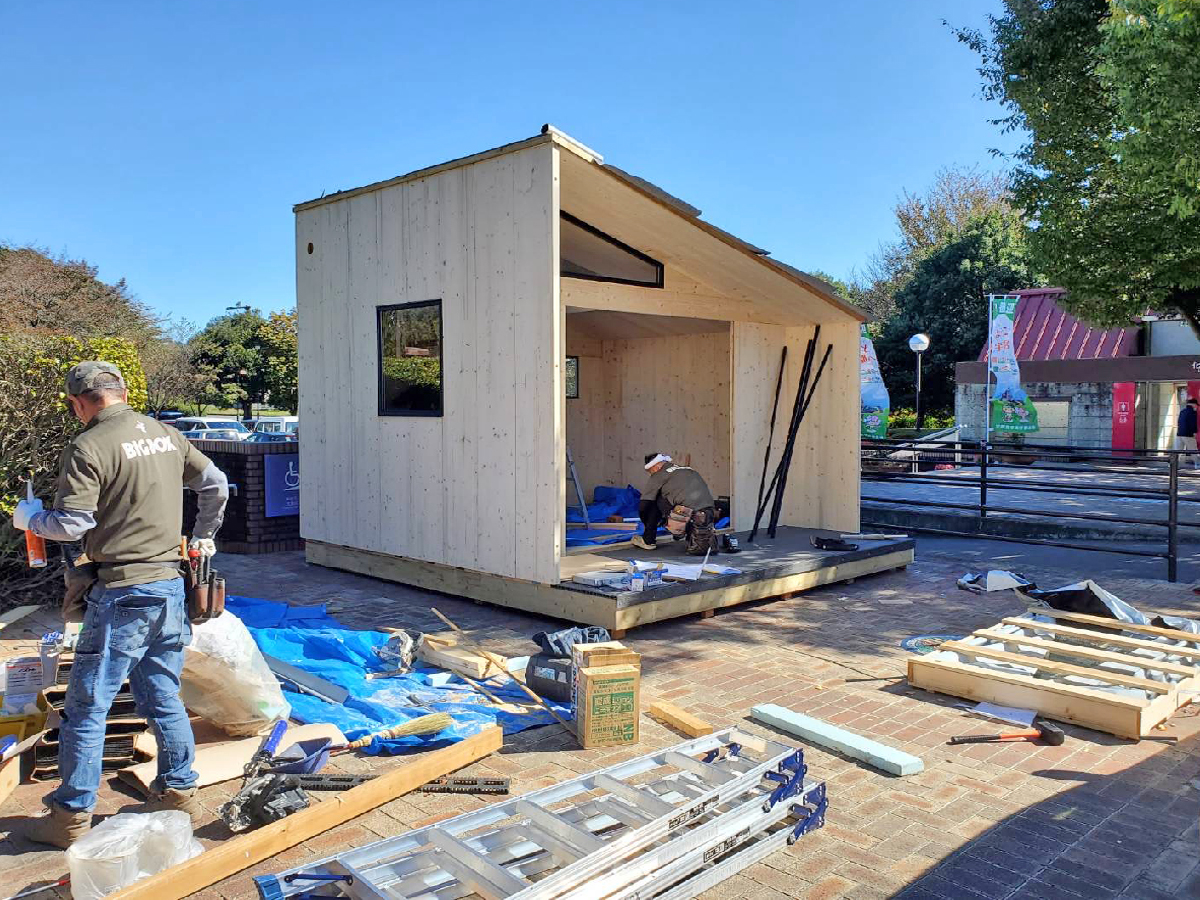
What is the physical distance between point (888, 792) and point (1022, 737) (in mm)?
1184

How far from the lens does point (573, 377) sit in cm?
1287

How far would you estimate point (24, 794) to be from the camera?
4.29 metres

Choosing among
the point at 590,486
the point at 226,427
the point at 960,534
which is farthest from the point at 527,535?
the point at 226,427

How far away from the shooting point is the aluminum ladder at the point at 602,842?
10.5 feet

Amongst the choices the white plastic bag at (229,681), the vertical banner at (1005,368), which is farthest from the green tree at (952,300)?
the white plastic bag at (229,681)

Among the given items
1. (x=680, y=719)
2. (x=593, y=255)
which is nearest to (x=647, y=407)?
(x=593, y=255)

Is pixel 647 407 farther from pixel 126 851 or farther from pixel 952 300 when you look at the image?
pixel 952 300

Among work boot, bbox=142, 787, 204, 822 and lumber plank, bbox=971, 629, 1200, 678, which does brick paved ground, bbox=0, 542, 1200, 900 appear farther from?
lumber plank, bbox=971, 629, 1200, 678

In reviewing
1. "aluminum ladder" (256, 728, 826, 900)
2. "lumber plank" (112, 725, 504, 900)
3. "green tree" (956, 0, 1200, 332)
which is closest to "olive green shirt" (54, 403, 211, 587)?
"lumber plank" (112, 725, 504, 900)

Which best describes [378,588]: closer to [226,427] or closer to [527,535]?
[527,535]

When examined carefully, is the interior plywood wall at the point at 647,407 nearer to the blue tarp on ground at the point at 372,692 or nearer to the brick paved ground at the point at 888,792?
the brick paved ground at the point at 888,792

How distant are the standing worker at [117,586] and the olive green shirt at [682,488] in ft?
17.9

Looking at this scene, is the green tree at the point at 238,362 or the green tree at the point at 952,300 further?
the green tree at the point at 238,362

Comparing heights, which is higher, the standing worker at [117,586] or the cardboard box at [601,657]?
the standing worker at [117,586]
